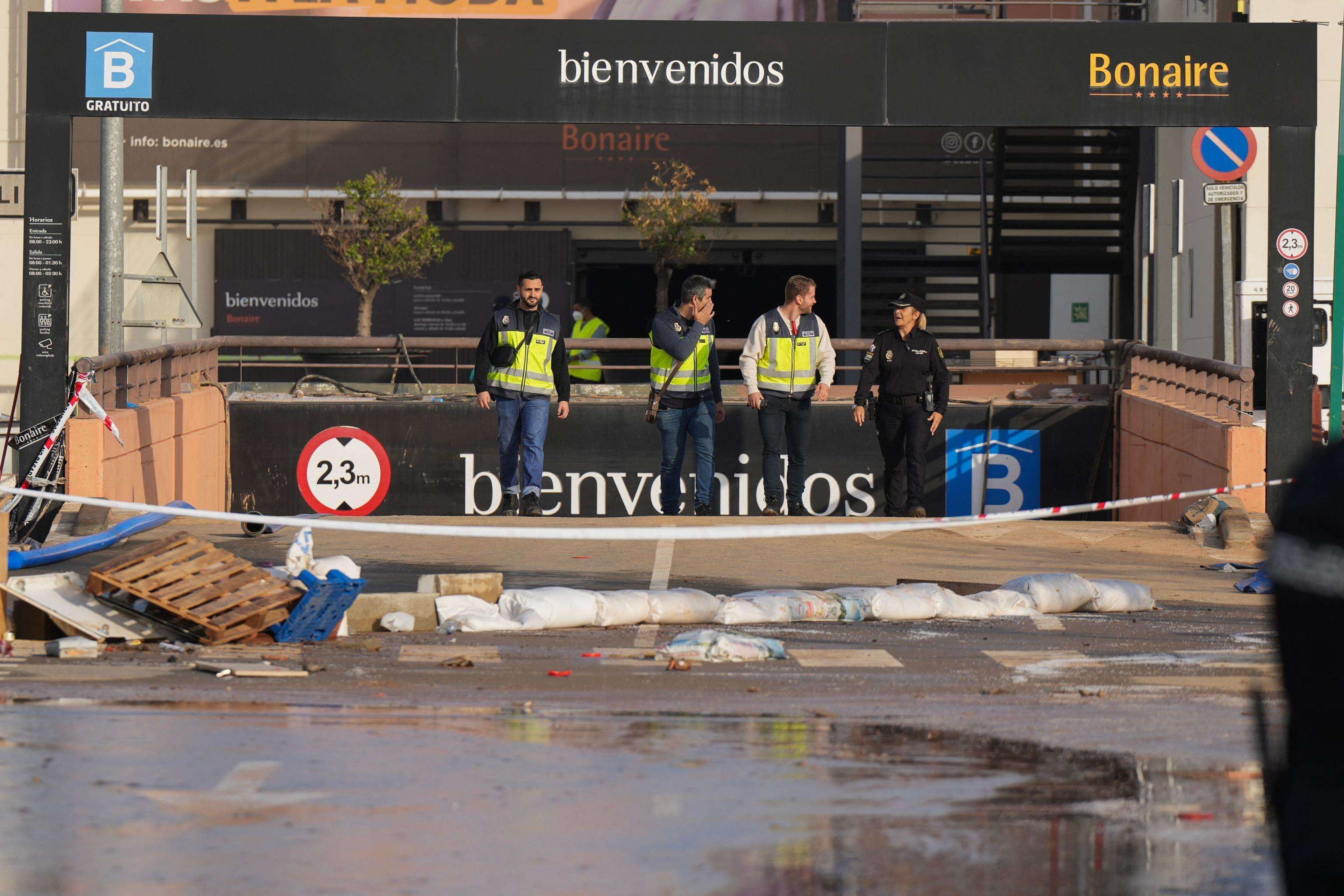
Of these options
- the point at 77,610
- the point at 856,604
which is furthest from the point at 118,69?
the point at 856,604

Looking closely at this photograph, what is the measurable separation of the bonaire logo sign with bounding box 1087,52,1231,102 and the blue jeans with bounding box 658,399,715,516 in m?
3.90

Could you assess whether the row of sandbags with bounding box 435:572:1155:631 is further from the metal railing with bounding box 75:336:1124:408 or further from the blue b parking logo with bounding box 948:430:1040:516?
the blue b parking logo with bounding box 948:430:1040:516

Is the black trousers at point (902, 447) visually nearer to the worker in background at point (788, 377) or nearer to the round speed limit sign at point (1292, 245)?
the worker in background at point (788, 377)

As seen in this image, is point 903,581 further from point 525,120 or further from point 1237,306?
point 1237,306

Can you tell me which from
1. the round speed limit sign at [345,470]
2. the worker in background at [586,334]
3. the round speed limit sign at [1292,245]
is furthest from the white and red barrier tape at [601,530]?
the worker in background at [586,334]

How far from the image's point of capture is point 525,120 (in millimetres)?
13391

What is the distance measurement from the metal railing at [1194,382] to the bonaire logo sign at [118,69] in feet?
26.7

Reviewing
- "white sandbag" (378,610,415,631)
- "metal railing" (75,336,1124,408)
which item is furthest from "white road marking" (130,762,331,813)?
"metal railing" (75,336,1124,408)

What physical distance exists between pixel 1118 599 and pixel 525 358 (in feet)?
19.5

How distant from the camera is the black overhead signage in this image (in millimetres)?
13180

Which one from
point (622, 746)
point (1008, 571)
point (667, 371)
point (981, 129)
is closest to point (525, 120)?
point (667, 371)

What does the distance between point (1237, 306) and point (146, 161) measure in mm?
19767

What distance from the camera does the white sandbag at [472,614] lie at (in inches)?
354

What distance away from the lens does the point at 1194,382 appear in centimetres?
1584
